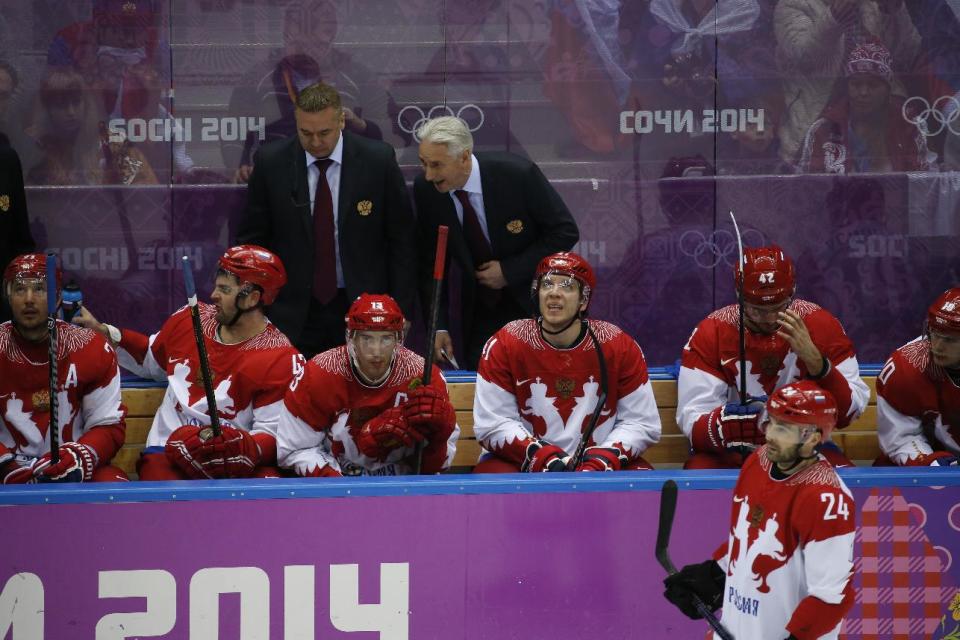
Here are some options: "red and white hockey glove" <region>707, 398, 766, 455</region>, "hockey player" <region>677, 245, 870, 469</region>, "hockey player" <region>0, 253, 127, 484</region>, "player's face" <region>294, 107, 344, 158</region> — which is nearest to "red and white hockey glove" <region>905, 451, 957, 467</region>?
"hockey player" <region>677, 245, 870, 469</region>

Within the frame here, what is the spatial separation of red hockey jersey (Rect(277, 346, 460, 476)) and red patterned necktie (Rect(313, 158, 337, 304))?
91cm

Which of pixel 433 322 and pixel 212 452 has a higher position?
pixel 433 322

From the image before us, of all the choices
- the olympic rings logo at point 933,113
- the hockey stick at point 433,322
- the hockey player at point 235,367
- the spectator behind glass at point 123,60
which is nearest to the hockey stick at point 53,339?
the hockey player at point 235,367

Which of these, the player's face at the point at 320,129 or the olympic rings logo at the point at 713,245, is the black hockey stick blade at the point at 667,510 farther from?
the olympic rings logo at the point at 713,245

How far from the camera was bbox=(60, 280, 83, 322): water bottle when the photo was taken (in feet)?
17.4

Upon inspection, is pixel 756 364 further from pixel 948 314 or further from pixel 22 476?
pixel 22 476

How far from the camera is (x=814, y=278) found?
22.1 ft

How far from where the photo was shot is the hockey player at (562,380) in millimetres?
4855

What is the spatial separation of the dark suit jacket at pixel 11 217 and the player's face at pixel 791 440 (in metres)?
3.53

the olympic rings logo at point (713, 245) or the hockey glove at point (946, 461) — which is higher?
the olympic rings logo at point (713, 245)

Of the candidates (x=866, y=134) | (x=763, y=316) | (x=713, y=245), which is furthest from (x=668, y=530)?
(x=866, y=134)

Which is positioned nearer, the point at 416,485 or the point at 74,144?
the point at 416,485

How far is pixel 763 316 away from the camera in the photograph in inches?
198

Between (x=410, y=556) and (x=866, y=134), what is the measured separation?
12.3 ft
